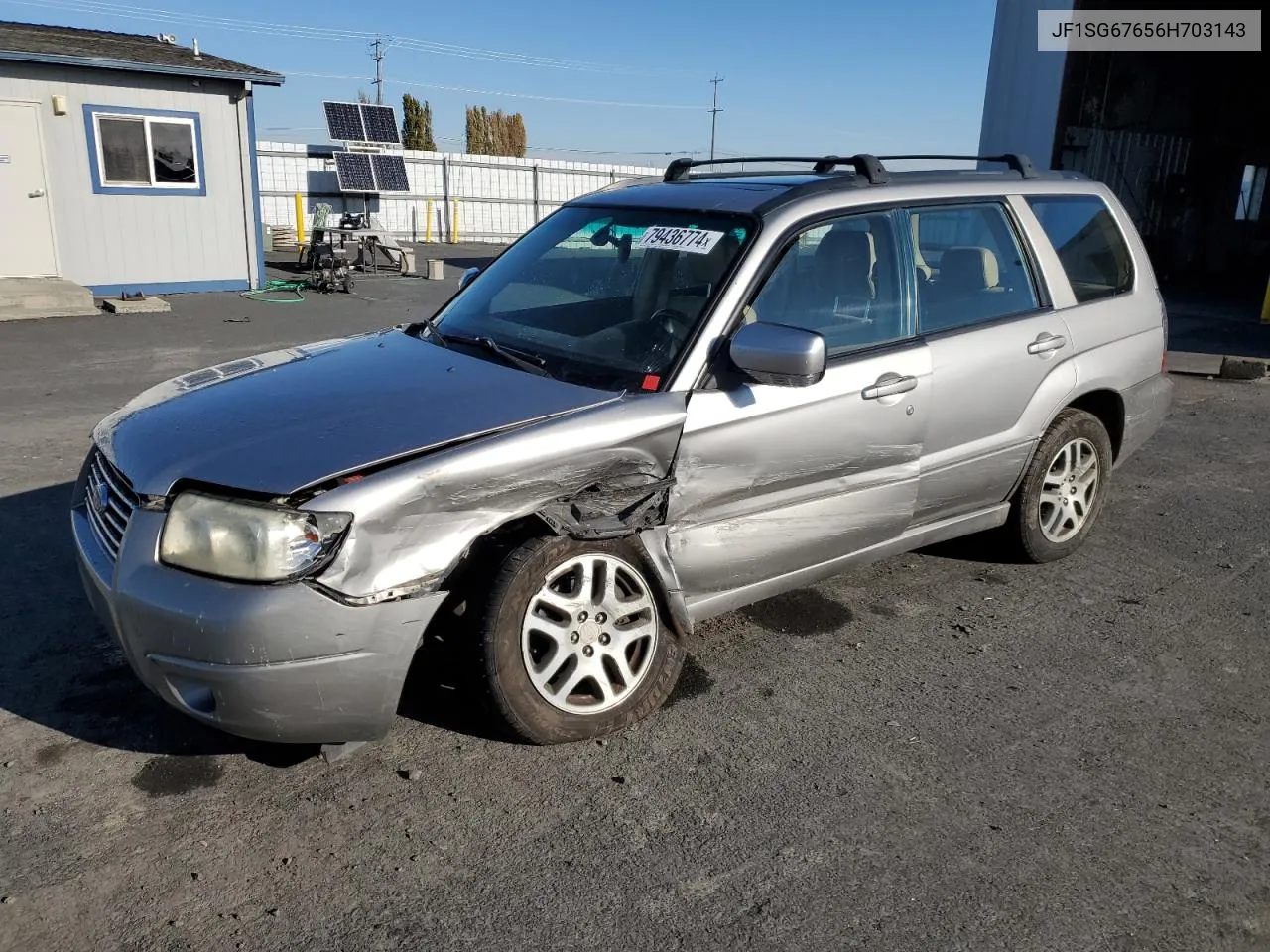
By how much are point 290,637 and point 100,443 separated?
126 cm

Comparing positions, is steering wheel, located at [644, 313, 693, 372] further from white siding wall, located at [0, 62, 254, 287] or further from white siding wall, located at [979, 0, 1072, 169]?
white siding wall, located at [979, 0, 1072, 169]

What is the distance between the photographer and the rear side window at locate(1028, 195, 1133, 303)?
462 centimetres

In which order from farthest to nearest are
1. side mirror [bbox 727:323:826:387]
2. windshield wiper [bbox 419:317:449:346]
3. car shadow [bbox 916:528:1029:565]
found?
1. car shadow [bbox 916:528:1029:565]
2. windshield wiper [bbox 419:317:449:346]
3. side mirror [bbox 727:323:826:387]

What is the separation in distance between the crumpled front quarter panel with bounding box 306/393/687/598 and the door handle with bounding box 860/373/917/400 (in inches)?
32.6

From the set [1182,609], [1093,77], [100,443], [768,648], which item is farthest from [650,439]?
[1093,77]

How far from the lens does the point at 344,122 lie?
22.8 m

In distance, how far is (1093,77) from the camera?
1755 cm

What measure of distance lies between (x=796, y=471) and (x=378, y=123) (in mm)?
22551

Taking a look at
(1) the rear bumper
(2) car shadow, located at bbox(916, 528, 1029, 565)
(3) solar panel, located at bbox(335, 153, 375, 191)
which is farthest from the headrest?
(3) solar panel, located at bbox(335, 153, 375, 191)

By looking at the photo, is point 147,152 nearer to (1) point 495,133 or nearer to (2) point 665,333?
(2) point 665,333

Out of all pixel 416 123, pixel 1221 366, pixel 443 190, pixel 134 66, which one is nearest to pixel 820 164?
pixel 1221 366

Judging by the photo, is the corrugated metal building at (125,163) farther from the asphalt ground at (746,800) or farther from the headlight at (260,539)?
the headlight at (260,539)

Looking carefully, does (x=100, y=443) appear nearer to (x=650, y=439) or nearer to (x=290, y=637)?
(x=290, y=637)

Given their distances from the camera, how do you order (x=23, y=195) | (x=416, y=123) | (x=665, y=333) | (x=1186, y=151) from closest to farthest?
(x=665, y=333)
(x=23, y=195)
(x=1186, y=151)
(x=416, y=123)
